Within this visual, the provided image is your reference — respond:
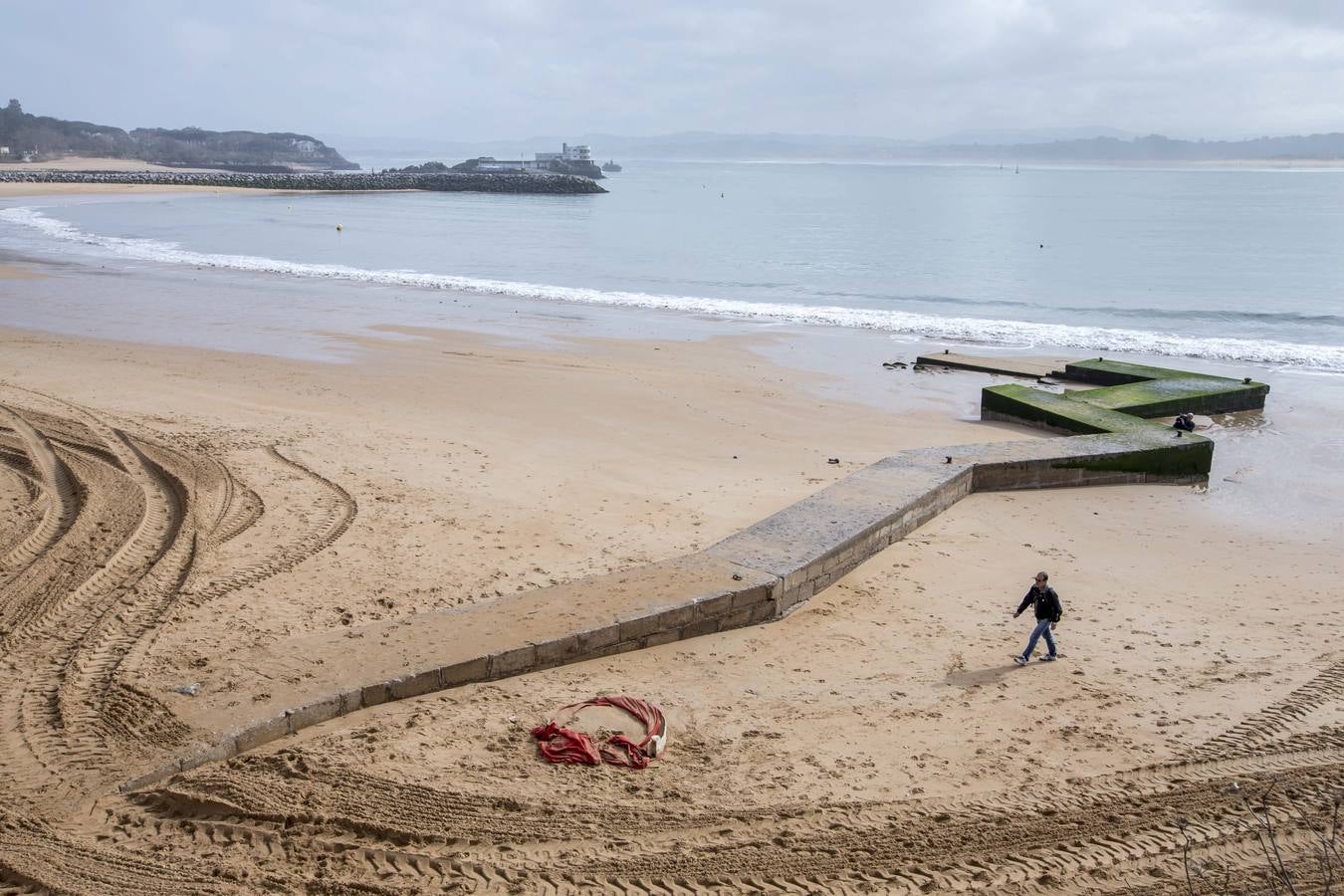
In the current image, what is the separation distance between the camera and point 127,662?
24.3ft

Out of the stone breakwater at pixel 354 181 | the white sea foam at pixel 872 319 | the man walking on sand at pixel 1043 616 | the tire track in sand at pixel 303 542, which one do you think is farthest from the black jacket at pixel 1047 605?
the stone breakwater at pixel 354 181

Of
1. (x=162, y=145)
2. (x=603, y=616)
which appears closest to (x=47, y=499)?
(x=603, y=616)

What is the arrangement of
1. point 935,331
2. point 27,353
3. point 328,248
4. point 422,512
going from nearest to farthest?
point 422,512
point 27,353
point 935,331
point 328,248

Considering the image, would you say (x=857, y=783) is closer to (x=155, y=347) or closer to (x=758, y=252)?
(x=155, y=347)

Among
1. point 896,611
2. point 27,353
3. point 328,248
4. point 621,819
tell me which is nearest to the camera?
point 621,819

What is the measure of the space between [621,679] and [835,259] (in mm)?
38794

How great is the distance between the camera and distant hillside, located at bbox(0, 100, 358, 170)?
447ft

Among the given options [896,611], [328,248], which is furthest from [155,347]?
[328,248]

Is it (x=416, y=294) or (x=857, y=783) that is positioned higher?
(x=416, y=294)

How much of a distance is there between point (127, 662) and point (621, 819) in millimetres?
3899

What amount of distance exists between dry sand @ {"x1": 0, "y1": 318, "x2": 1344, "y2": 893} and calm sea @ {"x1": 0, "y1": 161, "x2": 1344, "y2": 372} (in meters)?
15.7

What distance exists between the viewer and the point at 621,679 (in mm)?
7742

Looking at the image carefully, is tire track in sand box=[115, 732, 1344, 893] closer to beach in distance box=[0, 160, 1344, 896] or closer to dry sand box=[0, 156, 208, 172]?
beach in distance box=[0, 160, 1344, 896]

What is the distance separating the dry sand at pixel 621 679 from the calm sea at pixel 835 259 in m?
15.7
